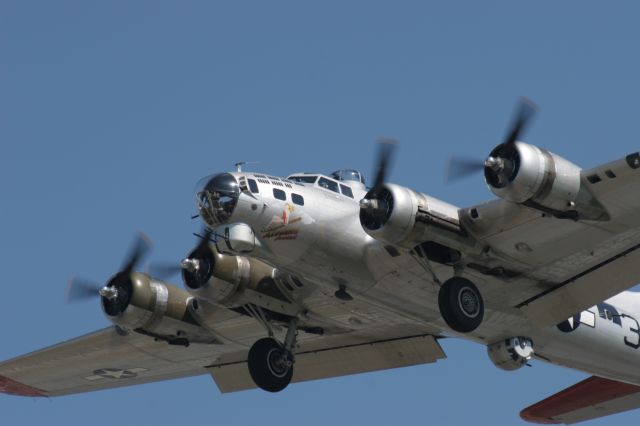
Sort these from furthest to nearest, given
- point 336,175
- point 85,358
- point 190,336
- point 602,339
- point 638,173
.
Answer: point 85,358 → point 190,336 → point 602,339 → point 336,175 → point 638,173

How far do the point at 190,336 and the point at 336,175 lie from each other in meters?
6.42

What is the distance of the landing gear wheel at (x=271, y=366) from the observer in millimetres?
25953

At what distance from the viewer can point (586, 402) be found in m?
29.6

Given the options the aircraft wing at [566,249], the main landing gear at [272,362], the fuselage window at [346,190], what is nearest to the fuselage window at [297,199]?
the fuselage window at [346,190]

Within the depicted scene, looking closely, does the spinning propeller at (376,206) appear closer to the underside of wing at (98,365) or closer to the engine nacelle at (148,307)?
the engine nacelle at (148,307)

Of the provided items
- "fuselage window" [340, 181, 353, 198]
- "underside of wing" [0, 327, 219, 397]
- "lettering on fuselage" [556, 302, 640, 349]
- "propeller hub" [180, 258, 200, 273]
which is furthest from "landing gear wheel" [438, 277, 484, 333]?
"underside of wing" [0, 327, 219, 397]

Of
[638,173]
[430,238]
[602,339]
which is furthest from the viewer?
[602,339]

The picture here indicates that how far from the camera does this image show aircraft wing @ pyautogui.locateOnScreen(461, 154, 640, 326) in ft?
72.8

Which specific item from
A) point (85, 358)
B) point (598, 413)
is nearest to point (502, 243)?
point (598, 413)

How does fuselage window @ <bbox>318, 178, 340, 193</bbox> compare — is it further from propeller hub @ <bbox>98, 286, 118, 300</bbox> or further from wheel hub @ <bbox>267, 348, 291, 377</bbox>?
propeller hub @ <bbox>98, 286, 118, 300</bbox>

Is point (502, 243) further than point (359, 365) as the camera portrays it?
No

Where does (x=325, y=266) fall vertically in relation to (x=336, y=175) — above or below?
below

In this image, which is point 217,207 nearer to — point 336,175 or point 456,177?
point 336,175

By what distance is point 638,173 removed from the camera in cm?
2148
